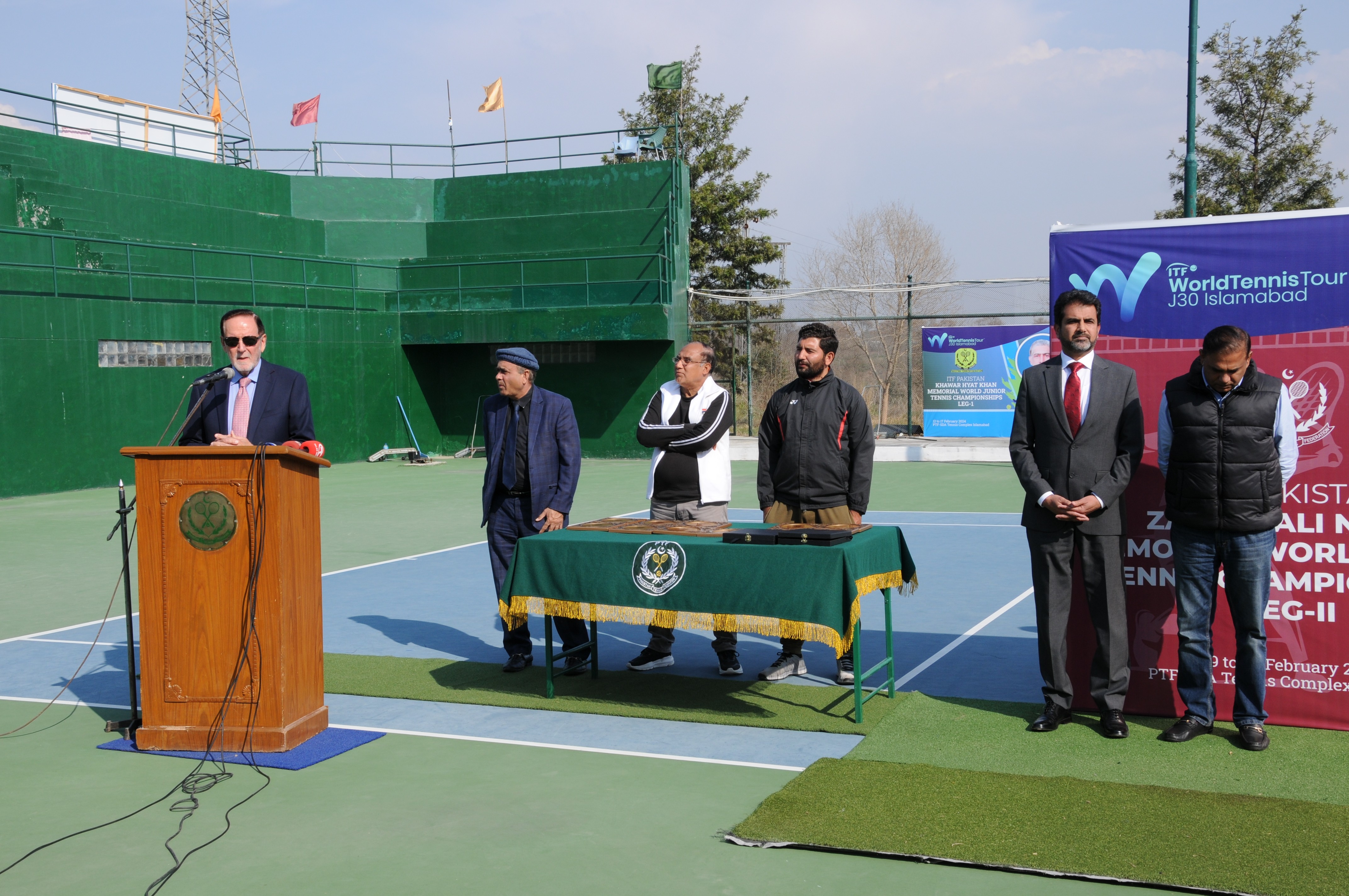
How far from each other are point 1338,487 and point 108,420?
20.7m

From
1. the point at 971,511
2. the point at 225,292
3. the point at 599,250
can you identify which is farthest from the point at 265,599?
the point at 599,250

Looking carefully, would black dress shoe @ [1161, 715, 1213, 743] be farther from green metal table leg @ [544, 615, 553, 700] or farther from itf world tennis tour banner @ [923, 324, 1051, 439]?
itf world tennis tour banner @ [923, 324, 1051, 439]

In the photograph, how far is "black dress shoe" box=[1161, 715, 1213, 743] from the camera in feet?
18.2

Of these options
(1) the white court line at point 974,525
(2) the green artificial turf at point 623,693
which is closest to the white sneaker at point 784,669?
(2) the green artificial turf at point 623,693

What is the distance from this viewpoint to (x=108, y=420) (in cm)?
2112

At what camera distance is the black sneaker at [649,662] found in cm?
735

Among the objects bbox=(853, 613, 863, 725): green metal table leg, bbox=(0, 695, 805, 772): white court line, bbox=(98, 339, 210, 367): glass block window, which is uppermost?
bbox=(98, 339, 210, 367): glass block window

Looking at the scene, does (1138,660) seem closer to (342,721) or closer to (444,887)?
(444,887)

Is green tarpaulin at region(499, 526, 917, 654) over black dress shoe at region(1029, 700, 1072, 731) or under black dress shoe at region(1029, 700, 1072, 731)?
over

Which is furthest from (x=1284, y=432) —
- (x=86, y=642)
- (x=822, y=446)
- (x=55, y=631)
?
(x=55, y=631)

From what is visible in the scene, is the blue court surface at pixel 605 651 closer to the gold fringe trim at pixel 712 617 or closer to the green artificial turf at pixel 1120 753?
the green artificial turf at pixel 1120 753

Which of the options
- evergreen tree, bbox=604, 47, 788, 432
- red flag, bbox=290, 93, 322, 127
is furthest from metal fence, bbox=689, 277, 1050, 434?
red flag, bbox=290, 93, 322, 127

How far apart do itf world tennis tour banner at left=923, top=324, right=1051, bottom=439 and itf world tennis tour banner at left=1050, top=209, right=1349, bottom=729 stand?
20427 mm

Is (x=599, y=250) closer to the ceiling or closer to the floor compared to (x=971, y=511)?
closer to the ceiling
